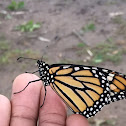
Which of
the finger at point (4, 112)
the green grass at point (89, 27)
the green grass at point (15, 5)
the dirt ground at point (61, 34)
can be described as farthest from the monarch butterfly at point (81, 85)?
the green grass at point (15, 5)

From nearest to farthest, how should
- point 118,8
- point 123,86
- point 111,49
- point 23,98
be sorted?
point 123,86 → point 23,98 → point 111,49 → point 118,8

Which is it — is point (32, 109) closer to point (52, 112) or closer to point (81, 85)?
point (52, 112)

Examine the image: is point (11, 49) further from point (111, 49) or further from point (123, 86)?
point (123, 86)

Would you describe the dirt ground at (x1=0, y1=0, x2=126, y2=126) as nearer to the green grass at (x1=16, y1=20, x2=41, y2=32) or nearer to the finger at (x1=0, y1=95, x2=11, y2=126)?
the green grass at (x1=16, y1=20, x2=41, y2=32)

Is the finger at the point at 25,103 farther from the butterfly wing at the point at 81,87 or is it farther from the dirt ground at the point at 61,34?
the dirt ground at the point at 61,34

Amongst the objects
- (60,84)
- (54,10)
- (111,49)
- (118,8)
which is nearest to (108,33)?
(111,49)

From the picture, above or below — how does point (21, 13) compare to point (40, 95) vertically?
above
